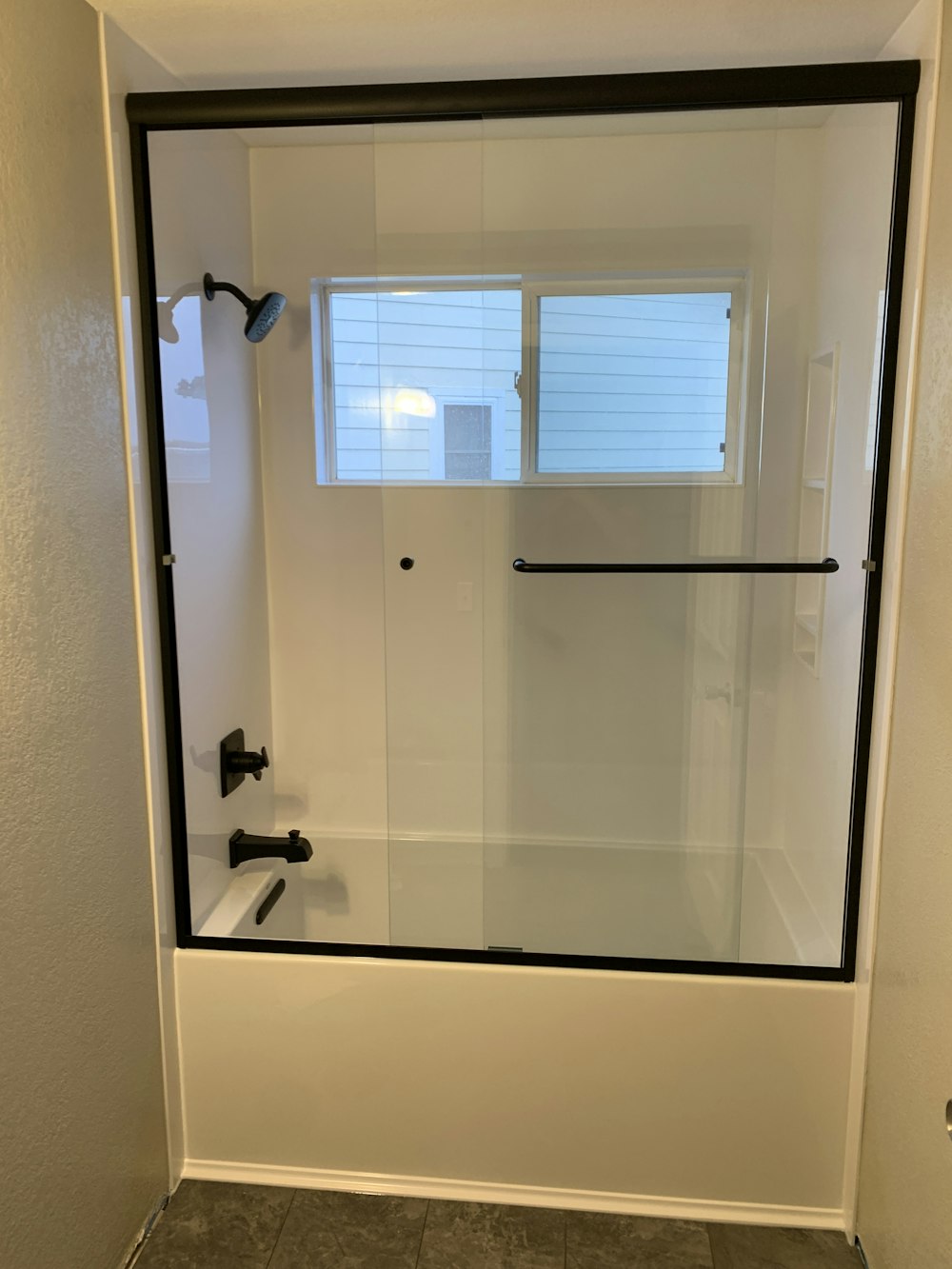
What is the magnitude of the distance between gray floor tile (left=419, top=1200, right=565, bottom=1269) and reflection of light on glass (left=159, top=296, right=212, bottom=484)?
1.63 metres

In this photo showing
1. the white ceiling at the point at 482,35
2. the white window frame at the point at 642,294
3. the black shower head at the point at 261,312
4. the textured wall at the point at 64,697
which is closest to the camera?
the textured wall at the point at 64,697

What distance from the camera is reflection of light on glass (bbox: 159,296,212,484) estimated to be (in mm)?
1945

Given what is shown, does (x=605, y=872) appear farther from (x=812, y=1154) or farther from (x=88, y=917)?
(x=88, y=917)

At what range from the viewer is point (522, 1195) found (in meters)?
1.93

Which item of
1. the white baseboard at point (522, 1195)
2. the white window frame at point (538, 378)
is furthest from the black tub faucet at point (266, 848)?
the white window frame at point (538, 378)

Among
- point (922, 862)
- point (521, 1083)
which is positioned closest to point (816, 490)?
point (922, 862)

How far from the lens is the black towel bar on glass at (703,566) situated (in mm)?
1973

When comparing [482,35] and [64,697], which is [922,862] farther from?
[482,35]

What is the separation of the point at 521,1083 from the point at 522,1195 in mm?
248

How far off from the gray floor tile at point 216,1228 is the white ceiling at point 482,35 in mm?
2259

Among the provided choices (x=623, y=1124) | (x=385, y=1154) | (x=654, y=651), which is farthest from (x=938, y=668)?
(x=385, y=1154)

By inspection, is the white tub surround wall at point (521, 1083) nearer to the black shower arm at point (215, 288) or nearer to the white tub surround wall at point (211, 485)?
the white tub surround wall at point (211, 485)

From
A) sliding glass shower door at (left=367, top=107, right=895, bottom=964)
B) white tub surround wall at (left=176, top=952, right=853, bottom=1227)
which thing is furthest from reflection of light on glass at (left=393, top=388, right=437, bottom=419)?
white tub surround wall at (left=176, top=952, right=853, bottom=1227)

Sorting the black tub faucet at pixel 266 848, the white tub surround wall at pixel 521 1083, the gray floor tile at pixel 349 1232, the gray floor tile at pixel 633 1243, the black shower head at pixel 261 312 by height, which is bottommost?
the gray floor tile at pixel 349 1232
